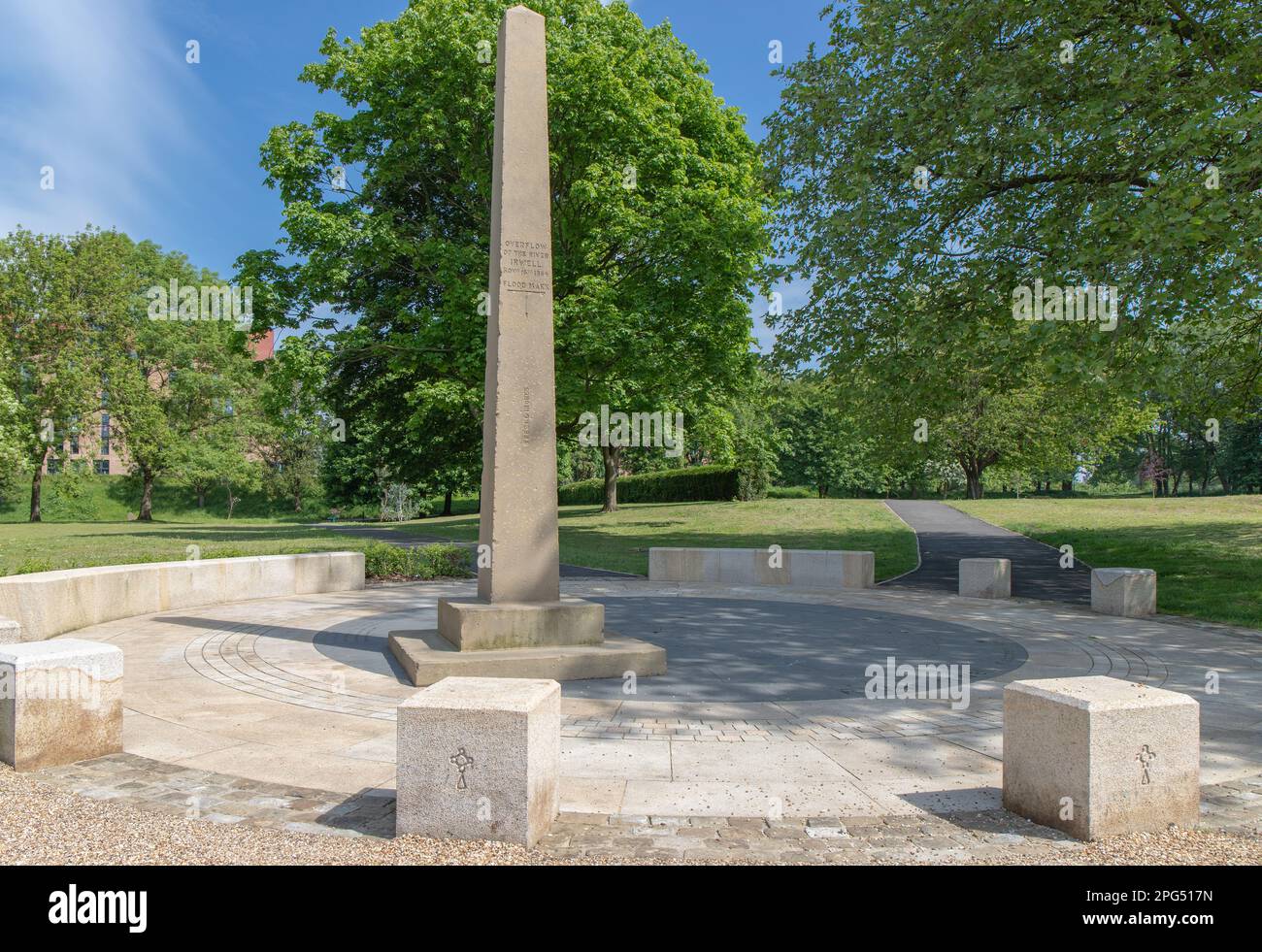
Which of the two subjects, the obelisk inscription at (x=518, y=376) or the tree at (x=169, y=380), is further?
the tree at (x=169, y=380)

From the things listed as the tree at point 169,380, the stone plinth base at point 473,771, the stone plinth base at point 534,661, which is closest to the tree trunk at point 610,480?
the tree at point 169,380

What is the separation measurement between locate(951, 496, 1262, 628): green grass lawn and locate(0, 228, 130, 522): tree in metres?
43.1

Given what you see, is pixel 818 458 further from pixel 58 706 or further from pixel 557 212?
pixel 58 706

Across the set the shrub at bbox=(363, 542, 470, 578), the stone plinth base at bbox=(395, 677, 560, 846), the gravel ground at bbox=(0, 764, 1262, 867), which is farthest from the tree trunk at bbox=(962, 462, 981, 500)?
the stone plinth base at bbox=(395, 677, 560, 846)

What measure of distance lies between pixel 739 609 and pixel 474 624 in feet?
19.5

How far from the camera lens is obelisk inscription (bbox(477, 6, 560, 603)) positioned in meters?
8.47

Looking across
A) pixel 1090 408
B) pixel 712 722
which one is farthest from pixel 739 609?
pixel 1090 408

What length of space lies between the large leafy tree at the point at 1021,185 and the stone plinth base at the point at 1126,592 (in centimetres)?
316

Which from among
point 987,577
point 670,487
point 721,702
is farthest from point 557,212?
point 670,487

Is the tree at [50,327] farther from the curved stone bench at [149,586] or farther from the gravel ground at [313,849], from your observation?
the gravel ground at [313,849]

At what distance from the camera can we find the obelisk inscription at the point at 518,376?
8.47 metres

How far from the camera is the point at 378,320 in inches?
1004

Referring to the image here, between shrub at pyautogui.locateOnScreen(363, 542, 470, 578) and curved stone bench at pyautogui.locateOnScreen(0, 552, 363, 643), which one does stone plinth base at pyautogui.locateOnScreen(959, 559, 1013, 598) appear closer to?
shrub at pyautogui.locateOnScreen(363, 542, 470, 578)

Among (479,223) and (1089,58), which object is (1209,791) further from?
(479,223)
